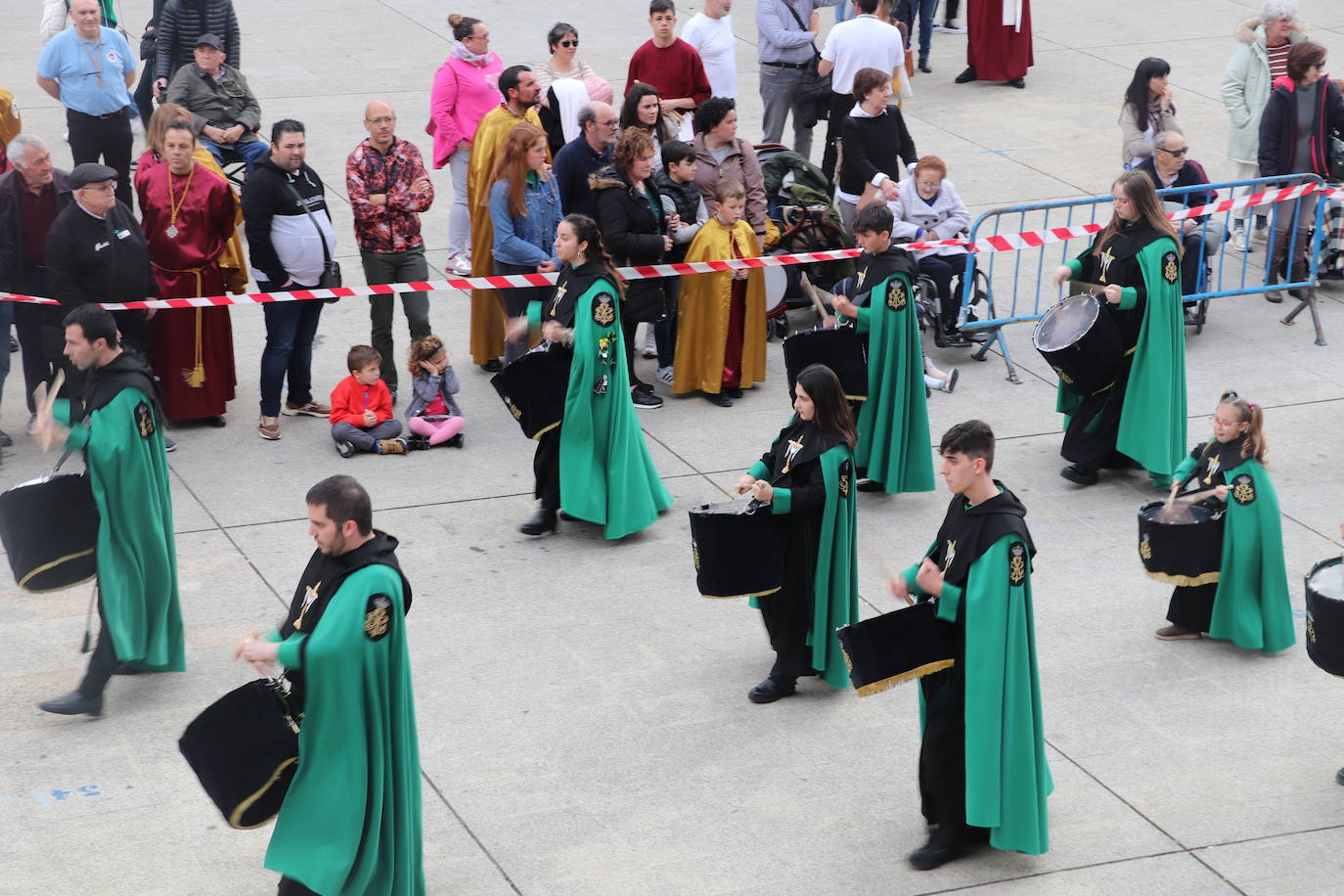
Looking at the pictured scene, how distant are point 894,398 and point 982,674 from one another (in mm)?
3738

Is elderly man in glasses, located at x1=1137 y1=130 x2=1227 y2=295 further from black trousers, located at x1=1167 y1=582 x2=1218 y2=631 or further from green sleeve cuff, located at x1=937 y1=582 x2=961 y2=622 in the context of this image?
green sleeve cuff, located at x1=937 y1=582 x2=961 y2=622

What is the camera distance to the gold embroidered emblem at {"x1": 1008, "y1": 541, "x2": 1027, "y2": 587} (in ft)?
20.4

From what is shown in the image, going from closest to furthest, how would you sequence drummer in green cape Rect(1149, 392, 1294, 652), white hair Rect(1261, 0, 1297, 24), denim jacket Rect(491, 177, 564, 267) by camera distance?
1. drummer in green cape Rect(1149, 392, 1294, 652)
2. denim jacket Rect(491, 177, 564, 267)
3. white hair Rect(1261, 0, 1297, 24)

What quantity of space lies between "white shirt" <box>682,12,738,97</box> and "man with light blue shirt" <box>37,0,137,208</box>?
435 centimetres

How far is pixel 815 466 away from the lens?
24.4 ft

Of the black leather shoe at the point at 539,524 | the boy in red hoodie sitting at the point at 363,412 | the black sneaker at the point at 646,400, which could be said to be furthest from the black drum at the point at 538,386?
the black sneaker at the point at 646,400

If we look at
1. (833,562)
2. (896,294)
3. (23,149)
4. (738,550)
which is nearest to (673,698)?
(738,550)

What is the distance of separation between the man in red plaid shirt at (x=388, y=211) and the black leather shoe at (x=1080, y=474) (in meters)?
4.09

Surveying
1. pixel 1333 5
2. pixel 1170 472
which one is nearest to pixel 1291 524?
pixel 1170 472

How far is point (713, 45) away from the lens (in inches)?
546

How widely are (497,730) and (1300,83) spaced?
27.4 feet

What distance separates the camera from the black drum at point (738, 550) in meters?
7.42

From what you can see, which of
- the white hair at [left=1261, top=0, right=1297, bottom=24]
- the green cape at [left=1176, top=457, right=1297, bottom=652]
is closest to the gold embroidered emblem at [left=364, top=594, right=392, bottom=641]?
the green cape at [left=1176, top=457, right=1297, bottom=652]

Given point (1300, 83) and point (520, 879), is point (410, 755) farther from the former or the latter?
point (1300, 83)
